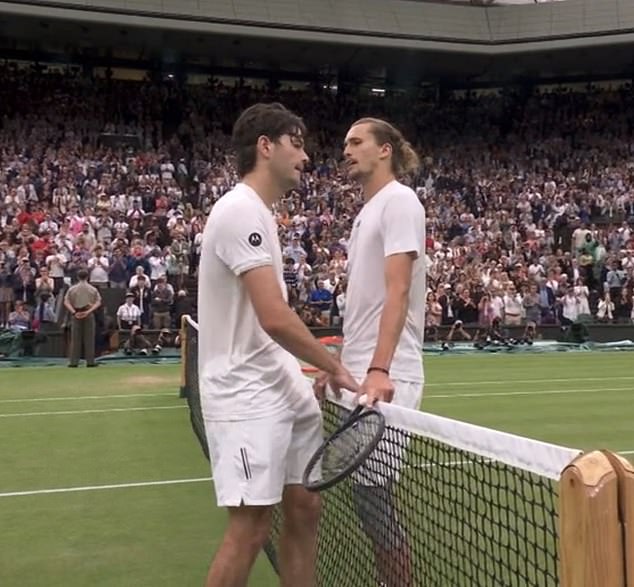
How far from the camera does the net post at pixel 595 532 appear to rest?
6.18ft

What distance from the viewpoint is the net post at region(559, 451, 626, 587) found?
1.88 metres

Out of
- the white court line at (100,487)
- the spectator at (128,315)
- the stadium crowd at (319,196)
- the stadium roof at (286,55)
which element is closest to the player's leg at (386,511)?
the white court line at (100,487)

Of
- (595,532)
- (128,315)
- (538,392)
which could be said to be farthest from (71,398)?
(595,532)

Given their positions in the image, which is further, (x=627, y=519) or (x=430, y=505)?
(x=430, y=505)

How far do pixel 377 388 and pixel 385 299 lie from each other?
416 millimetres

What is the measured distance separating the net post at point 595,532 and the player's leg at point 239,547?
1.70 meters

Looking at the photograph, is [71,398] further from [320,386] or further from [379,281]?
[379,281]

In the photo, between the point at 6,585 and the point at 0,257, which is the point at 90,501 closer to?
the point at 6,585

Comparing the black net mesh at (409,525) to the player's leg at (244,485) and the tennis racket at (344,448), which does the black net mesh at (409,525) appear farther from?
the player's leg at (244,485)

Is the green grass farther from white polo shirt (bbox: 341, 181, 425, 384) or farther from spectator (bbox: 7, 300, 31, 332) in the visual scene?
spectator (bbox: 7, 300, 31, 332)

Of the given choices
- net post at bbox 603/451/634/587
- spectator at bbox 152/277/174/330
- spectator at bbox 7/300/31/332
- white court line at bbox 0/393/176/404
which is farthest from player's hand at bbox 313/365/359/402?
spectator at bbox 152/277/174/330

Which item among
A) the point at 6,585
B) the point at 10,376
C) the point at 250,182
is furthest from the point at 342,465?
the point at 10,376

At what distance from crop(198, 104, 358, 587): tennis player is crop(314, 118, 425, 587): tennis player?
0.98 feet

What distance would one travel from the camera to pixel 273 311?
336 centimetres
